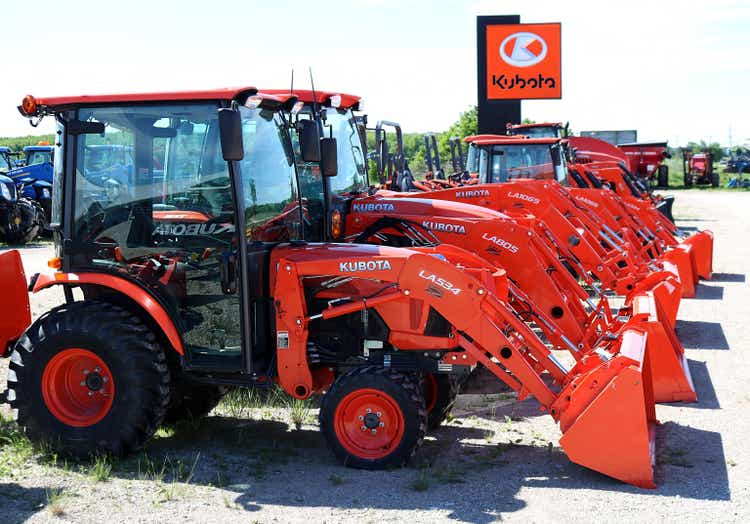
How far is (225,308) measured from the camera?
6133 mm

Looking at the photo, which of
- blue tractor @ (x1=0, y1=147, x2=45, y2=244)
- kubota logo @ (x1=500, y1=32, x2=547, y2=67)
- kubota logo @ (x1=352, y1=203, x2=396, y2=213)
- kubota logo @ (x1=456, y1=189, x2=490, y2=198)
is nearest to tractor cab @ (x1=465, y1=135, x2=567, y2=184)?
kubota logo @ (x1=456, y1=189, x2=490, y2=198)

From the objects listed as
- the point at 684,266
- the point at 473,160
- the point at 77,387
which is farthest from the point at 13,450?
the point at 473,160

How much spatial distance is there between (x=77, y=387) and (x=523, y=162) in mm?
11420

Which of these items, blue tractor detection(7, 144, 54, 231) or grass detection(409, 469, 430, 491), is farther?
blue tractor detection(7, 144, 54, 231)

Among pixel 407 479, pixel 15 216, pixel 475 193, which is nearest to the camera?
pixel 407 479

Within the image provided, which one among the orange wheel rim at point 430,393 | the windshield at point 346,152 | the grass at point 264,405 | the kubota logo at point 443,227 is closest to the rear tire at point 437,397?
the orange wheel rim at point 430,393

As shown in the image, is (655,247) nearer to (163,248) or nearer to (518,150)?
(518,150)

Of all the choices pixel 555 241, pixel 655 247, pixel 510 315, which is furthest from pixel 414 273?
pixel 655 247

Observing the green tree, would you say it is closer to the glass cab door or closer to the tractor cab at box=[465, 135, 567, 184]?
the tractor cab at box=[465, 135, 567, 184]

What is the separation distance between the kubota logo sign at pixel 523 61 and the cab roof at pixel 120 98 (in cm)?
2484

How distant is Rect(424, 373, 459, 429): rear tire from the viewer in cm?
685

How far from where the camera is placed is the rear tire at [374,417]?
5.85 metres

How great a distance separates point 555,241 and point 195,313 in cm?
602

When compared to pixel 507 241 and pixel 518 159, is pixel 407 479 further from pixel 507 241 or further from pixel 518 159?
pixel 518 159
